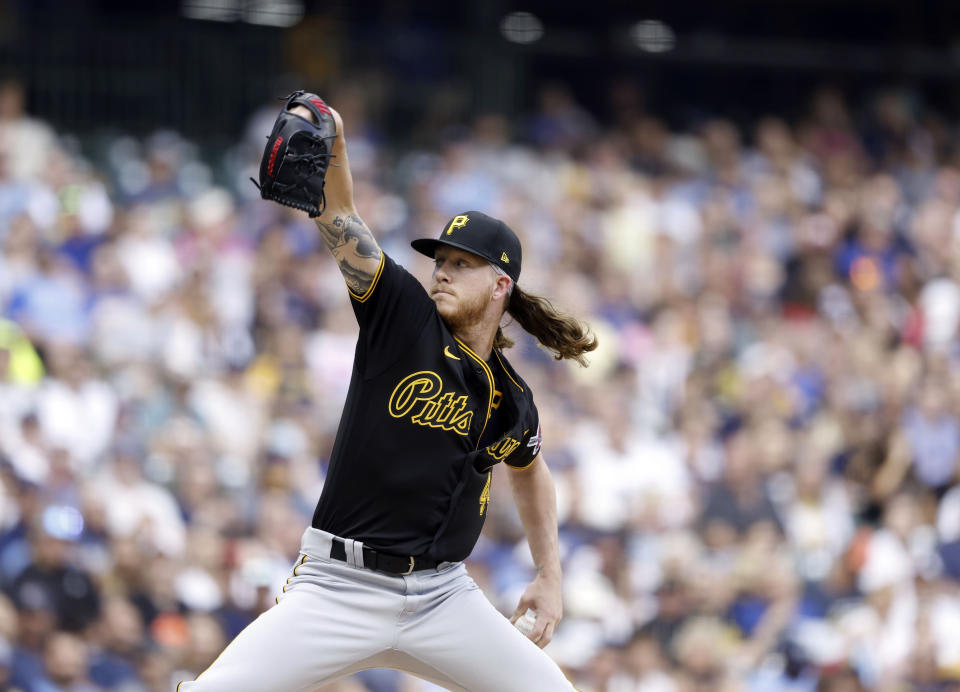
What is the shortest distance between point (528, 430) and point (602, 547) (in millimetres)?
4384

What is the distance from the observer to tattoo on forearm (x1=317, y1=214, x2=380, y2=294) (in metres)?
4.24

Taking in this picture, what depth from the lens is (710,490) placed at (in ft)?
31.3

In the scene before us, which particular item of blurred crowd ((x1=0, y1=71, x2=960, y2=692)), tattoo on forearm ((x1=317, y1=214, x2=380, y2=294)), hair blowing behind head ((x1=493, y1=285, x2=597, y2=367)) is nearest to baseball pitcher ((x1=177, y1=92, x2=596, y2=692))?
tattoo on forearm ((x1=317, y1=214, x2=380, y2=294))

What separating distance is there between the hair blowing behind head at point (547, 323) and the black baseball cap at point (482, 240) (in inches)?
7.9

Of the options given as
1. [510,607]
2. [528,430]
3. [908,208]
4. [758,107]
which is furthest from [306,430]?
[758,107]

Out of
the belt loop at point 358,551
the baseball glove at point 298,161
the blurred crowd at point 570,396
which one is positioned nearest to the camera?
the baseball glove at point 298,161

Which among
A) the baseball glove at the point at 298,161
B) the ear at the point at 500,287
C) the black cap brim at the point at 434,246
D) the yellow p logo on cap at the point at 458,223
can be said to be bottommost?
the ear at the point at 500,287

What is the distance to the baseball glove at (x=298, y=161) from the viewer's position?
4.02m

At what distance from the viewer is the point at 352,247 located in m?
4.24

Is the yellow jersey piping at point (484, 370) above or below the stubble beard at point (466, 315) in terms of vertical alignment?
below

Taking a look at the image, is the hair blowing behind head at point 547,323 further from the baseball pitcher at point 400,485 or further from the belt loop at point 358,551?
the belt loop at point 358,551

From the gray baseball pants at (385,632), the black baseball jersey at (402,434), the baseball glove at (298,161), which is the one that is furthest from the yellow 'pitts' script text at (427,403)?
the baseball glove at (298,161)

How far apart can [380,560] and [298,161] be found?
1.30m

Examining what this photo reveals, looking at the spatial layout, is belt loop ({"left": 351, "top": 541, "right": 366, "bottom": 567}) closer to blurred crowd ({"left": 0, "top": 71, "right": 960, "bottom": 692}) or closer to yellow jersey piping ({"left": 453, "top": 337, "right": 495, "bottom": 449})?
yellow jersey piping ({"left": 453, "top": 337, "right": 495, "bottom": 449})
